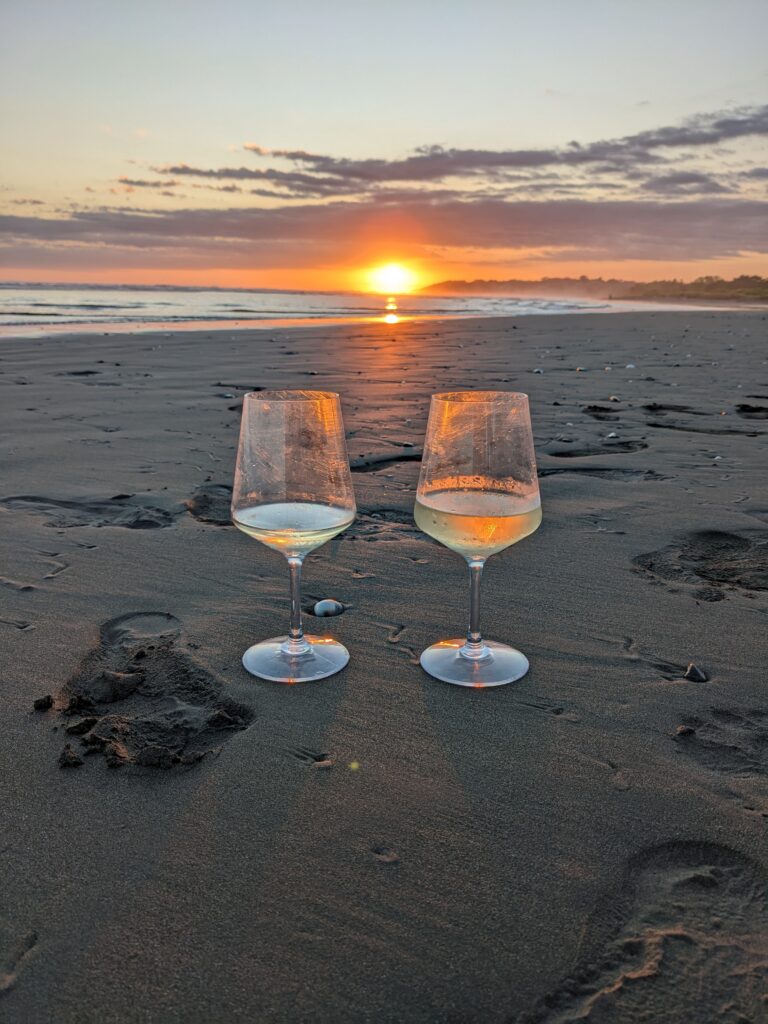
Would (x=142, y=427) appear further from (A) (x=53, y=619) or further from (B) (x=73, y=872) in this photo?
(B) (x=73, y=872)

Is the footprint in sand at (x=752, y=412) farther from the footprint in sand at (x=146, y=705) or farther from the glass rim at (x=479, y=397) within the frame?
the footprint in sand at (x=146, y=705)

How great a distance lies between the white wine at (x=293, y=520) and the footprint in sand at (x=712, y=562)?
4.62 ft

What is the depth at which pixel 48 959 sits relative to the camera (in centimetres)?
123

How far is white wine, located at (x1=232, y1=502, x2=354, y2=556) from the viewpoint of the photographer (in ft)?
6.66

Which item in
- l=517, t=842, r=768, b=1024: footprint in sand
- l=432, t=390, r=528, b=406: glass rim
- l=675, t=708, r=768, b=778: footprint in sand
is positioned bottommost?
l=517, t=842, r=768, b=1024: footprint in sand

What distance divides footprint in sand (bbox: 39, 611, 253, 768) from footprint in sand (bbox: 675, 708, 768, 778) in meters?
1.08

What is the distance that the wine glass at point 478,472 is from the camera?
6.35 ft

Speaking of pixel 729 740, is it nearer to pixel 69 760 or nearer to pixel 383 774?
pixel 383 774

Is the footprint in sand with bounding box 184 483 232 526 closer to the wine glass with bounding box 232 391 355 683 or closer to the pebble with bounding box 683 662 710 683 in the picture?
the wine glass with bounding box 232 391 355 683

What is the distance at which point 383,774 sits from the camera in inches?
67.8

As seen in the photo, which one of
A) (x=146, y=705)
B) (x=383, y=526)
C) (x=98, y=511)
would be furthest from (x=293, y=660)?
(x=98, y=511)

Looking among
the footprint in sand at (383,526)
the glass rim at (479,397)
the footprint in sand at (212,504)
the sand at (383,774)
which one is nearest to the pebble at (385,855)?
the sand at (383,774)

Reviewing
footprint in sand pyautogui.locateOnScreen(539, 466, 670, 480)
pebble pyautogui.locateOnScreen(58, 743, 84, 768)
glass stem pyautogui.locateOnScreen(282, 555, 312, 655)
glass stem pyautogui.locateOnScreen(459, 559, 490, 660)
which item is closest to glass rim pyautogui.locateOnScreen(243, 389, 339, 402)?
glass stem pyautogui.locateOnScreen(282, 555, 312, 655)

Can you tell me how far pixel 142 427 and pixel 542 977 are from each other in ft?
16.8
